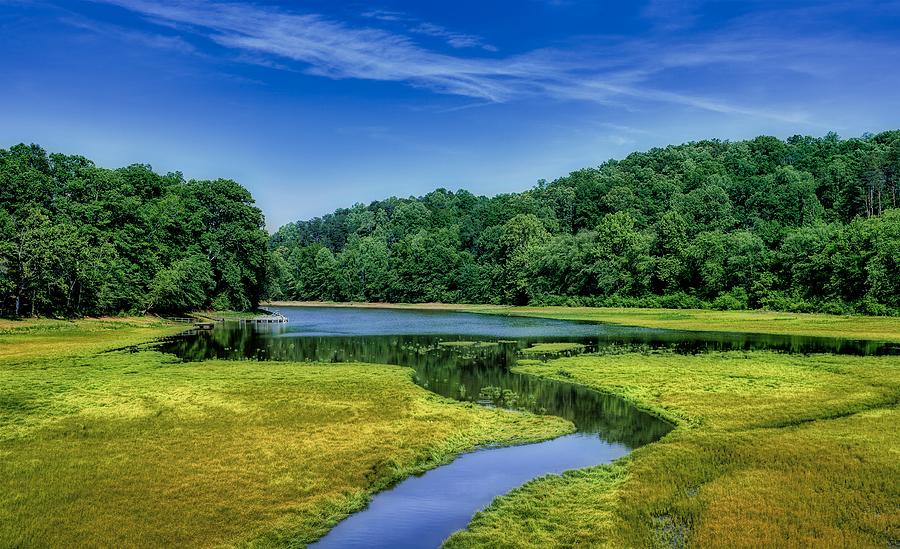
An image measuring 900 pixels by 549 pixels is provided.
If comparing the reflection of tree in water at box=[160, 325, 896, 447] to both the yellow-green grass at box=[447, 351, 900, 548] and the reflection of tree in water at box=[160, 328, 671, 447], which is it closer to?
the reflection of tree in water at box=[160, 328, 671, 447]

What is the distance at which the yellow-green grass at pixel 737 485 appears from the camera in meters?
13.3

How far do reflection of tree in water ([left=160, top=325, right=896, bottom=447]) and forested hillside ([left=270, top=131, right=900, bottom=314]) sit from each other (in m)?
37.6

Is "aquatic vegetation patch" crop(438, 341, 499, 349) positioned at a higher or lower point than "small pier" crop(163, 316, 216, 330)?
higher

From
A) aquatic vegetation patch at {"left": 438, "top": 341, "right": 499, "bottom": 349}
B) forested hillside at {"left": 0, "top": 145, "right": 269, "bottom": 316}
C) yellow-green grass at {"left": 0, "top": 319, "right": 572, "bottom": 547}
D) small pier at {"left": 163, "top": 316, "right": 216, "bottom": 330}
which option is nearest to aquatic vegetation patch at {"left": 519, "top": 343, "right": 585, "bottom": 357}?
aquatic vegetation patch at {"left": 438, "top": 341, "right": 499, "bottom": 349}

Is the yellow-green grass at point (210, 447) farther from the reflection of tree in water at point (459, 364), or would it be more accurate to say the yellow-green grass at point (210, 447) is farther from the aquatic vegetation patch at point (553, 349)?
the aquatic vegetation patch at point (553, 349)

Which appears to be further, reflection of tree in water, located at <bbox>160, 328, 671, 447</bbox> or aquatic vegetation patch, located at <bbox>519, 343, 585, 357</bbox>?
aquatic vegetation patch, located at <bbox>519, 343, 585, 357</bbox>

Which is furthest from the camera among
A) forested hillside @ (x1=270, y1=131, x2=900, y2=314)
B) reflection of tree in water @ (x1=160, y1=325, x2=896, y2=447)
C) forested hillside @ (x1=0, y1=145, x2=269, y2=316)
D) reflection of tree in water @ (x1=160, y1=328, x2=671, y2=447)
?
forested hillside @ (x1=270, y1=131, x2=900, y2=314)

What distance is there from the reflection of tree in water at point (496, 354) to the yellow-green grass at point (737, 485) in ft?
7.03

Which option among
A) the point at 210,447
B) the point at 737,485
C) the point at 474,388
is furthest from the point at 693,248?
the point at 210,447

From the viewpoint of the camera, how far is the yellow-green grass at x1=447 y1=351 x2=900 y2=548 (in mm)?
13336

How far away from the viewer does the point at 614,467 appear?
60.4 ft

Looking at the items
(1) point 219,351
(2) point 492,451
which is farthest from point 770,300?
(2) point 492,451

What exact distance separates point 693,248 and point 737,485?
345ft

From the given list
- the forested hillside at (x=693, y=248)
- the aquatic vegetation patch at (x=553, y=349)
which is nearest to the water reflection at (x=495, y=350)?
the aquatic vegetation patch at (x=553, y=349)
